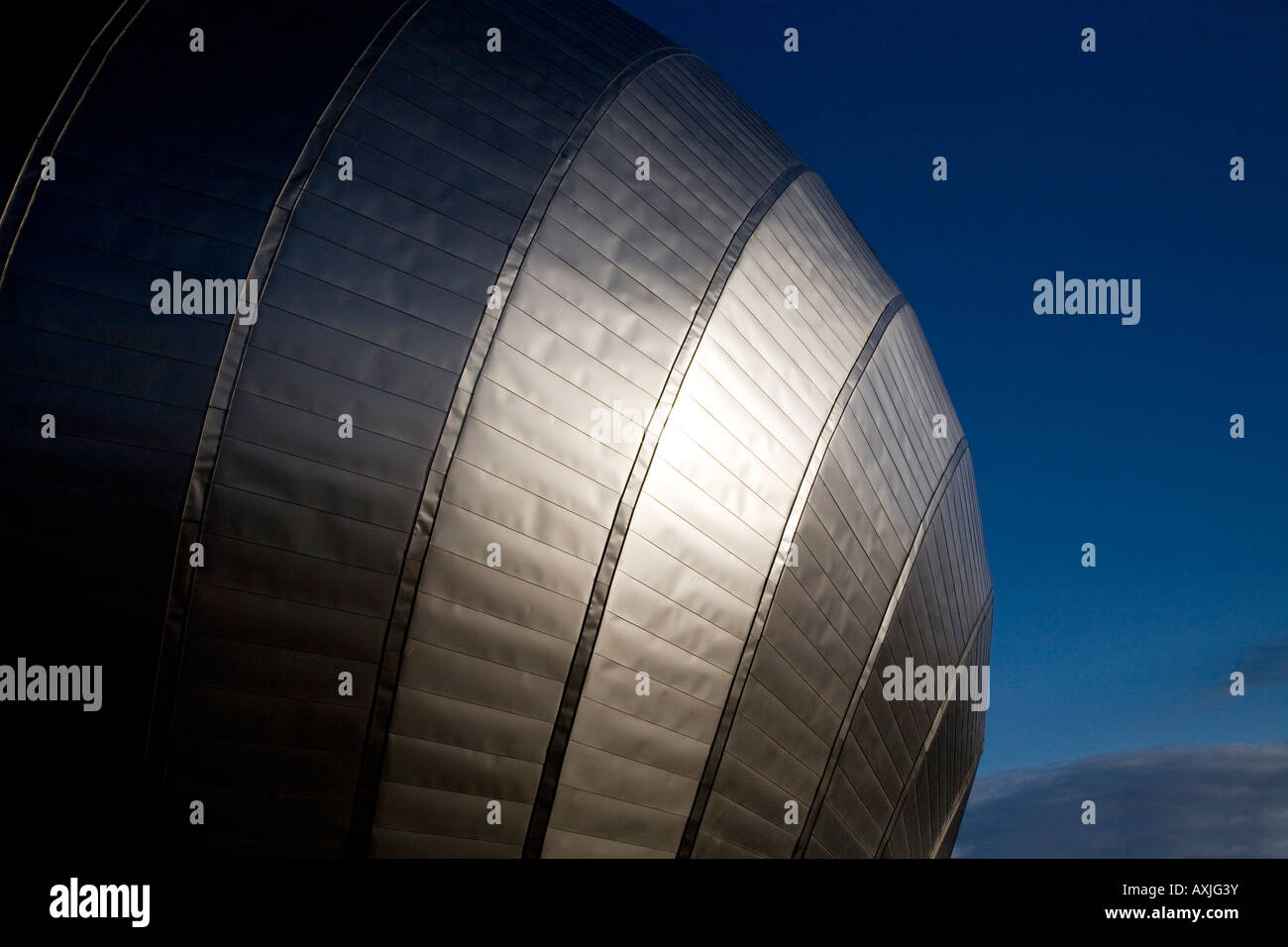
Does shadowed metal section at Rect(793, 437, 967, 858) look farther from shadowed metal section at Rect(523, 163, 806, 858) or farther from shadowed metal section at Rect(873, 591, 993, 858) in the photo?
shadowed metal section at Rect(523, 163, 806, 858)

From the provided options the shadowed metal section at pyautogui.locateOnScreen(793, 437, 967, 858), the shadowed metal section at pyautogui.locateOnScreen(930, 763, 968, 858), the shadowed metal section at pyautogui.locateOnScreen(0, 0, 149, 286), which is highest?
the shadowed metal section at pyautogui.locateOnScreen(0, 0, 149, 286)

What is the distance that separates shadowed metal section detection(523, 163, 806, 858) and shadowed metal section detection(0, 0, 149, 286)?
555 centimetres

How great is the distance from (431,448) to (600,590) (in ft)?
6.65

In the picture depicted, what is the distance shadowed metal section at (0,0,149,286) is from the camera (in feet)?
25.3

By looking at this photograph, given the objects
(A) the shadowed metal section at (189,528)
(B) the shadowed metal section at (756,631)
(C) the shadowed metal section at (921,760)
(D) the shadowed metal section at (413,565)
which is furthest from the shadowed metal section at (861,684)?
(A) the shadowed metal section at (189,528)

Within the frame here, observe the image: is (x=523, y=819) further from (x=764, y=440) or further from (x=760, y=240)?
(x=760, y=240)

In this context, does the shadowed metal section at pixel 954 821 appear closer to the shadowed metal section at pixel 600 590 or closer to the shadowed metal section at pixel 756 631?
the shadowed metal section at pixel 756 631

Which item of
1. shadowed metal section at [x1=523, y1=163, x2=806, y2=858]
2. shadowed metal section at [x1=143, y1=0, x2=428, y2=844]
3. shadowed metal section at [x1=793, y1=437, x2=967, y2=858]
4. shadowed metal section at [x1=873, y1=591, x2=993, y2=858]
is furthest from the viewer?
shadowed metal section at [x1=873, y1=591, x2=993, y2=858]

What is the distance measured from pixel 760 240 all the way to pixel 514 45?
3445 mm

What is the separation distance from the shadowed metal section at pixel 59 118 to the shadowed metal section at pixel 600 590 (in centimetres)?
555

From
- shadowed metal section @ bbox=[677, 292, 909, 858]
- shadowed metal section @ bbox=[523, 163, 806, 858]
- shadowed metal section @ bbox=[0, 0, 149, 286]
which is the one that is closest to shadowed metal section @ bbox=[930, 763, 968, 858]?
shadowed metal section @ bbox=[677, 292, 909, 858]

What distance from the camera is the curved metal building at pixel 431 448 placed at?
763cm
